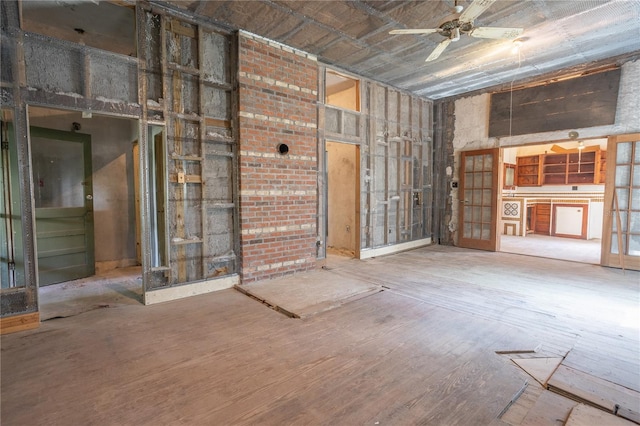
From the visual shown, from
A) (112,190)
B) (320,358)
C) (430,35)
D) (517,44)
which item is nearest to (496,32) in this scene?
(430,35)

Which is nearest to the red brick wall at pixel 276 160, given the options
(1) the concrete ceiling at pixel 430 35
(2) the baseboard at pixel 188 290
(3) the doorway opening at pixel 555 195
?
(2) the baseboard at pixel 188 290

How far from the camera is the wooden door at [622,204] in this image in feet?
15.8

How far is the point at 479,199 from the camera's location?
6.64 meters

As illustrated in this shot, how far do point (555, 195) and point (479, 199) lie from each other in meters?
4.07

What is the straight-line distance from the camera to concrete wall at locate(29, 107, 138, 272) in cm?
471

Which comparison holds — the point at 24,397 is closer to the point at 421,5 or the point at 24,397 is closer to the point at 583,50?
the point at 421,5

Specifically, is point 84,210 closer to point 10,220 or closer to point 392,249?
point 10,220

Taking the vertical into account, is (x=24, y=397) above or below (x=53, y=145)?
below

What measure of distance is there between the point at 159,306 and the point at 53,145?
2887 mm

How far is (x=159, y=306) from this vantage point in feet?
10.9

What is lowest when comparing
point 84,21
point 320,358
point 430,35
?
point 320,358

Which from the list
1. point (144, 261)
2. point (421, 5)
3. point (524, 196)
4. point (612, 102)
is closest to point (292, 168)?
point (144, 261)

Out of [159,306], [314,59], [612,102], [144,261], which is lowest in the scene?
[159,306]

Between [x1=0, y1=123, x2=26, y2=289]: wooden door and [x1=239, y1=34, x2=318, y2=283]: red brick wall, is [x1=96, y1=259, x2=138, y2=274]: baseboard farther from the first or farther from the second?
[x1=239, y1=34, x2=318, y2=283]: red brick wall
